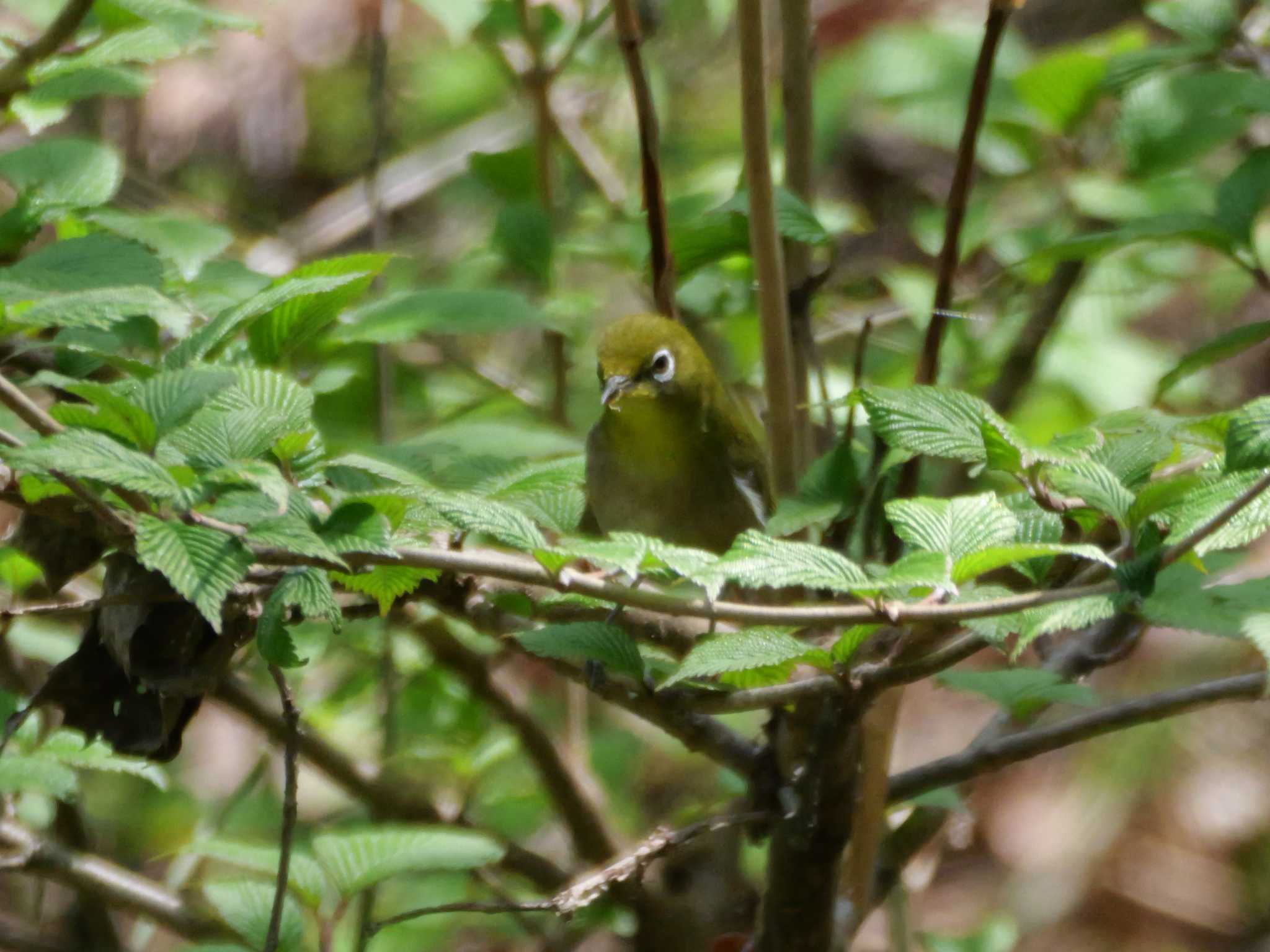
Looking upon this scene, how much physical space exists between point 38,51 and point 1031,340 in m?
1.82

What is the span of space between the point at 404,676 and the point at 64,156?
1583 mm

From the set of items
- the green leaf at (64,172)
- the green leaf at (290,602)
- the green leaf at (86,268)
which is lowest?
the green leaf at (290,602)

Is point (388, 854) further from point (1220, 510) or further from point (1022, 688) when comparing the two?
point (1220, 510)

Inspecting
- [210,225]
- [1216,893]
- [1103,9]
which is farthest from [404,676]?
[1103,9]

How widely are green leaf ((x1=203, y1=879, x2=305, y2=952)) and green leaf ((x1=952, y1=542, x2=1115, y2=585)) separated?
1042mm

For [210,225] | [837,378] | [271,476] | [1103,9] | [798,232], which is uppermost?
[1103,9]

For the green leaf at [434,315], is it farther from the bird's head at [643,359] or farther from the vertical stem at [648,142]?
the bird's head at [643,359]

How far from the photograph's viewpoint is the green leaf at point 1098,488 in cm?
115

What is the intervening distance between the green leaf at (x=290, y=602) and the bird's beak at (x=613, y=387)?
1.42 m

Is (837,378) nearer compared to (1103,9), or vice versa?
(837,378)

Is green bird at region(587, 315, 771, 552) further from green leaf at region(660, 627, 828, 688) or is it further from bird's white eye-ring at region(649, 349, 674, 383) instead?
green leaf at region(660, 627, 828, 688)

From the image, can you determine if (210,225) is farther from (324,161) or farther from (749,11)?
(324,161)

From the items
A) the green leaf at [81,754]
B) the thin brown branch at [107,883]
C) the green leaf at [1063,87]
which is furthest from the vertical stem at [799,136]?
the thin brown branch at [107,883]

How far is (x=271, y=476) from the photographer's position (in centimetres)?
111
